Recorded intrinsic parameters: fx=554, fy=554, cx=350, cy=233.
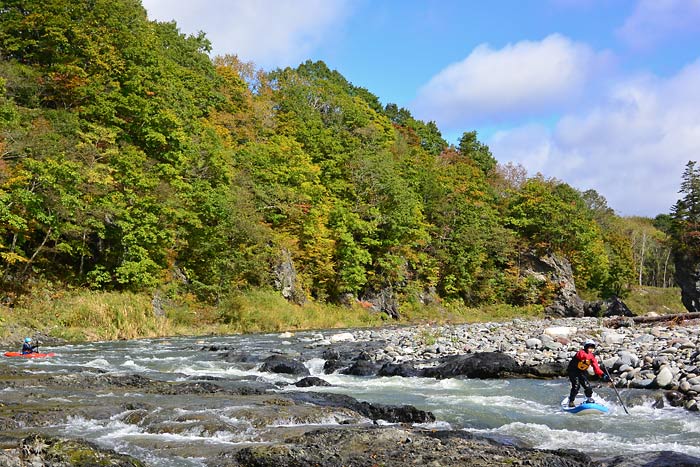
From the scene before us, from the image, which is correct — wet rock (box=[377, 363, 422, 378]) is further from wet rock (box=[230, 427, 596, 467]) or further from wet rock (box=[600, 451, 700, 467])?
wet rock (box=[600, 451, 700, 467])

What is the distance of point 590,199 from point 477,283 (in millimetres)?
40266

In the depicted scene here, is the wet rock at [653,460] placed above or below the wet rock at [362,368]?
above

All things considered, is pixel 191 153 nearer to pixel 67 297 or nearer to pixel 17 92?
pixel 17 92

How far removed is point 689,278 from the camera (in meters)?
49.1

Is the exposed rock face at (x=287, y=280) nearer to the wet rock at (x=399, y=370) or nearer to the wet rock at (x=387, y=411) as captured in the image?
the wet rock at (x=399, y=370)

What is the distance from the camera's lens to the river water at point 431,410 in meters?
8.12

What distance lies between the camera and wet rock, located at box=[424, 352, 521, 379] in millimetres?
15227

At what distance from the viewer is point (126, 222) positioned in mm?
26344

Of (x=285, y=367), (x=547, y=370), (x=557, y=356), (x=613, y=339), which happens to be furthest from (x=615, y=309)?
(x=285, y=367)

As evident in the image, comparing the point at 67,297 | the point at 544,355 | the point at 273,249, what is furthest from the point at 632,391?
the point at 273,249

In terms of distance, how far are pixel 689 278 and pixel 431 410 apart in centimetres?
4760

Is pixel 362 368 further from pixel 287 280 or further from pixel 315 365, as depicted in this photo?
pixel 287 280

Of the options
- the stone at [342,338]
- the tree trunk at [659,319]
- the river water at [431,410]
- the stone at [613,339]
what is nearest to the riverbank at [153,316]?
the river water at [431,410]

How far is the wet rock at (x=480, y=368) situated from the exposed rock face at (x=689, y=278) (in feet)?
132
